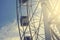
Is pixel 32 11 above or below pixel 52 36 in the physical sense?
above

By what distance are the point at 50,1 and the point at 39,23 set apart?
164cm

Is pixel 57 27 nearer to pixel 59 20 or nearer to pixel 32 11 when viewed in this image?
pixel 59 20

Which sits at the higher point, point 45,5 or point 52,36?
point 45,5

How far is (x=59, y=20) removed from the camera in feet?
67.9

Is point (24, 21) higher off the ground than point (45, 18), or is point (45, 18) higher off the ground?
point (45, 18)

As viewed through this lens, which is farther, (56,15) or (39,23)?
(39,23)

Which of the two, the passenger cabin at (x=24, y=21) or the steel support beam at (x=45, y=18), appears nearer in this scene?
the steel support beam at (x=45, y=18)

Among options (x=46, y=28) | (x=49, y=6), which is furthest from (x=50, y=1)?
(x=46, y=28)

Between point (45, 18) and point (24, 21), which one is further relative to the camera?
point (24, 21)

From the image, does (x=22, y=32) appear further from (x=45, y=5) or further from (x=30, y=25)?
(x=45, y=5)

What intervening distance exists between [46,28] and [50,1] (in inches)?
61.1

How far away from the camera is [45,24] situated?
20.7 m

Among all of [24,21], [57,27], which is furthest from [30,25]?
[57,27]

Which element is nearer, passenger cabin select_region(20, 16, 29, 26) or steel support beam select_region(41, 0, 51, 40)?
steel support beam select_region(41, 0, 51, 40)
